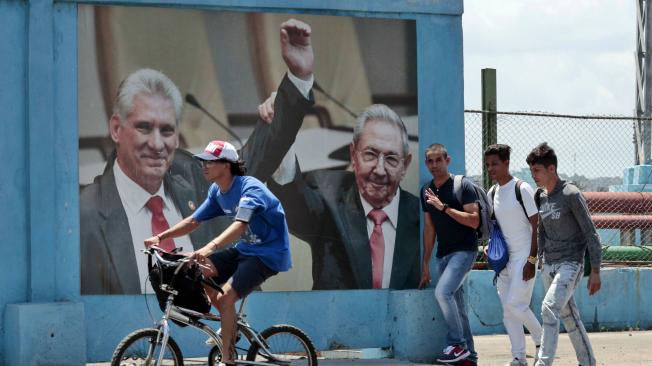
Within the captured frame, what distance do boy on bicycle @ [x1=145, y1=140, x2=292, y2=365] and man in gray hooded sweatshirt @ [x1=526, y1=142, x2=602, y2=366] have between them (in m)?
2.00

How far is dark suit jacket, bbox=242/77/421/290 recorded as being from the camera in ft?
36.6

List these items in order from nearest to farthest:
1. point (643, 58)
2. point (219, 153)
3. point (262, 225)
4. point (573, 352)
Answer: point (219, 153)
point (262, 225)
point (573, 352)
point (643, 58)

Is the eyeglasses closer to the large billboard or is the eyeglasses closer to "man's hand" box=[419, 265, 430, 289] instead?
the large billboard

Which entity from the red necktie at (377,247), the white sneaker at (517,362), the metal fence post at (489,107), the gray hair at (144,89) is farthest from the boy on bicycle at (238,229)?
the metal fence post at (489,107)

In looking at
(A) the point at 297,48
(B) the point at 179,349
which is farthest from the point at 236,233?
(A) the point at 297,48

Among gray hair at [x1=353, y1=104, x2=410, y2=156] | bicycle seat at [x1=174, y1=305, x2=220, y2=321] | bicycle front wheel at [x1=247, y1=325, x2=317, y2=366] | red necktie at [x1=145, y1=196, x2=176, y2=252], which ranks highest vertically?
gray hair at [x1=353, y1=104, x2=410, y2=156]

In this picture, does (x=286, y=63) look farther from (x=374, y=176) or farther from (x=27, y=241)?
(x=27, y=241)

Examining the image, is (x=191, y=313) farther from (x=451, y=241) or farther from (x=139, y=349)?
(x=451, y=241)

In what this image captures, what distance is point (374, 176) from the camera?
11.5m

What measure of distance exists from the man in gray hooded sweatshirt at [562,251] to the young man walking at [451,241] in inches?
48.2

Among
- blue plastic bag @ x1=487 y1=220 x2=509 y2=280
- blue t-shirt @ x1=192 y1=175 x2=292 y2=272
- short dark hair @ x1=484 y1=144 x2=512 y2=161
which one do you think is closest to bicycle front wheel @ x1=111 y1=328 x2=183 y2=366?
blue t-shirt @ x1=192 y1=175 x2=292 y2=272

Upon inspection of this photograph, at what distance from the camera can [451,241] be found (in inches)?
430

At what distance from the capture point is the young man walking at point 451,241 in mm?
10789

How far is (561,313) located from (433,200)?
178 centimetres
